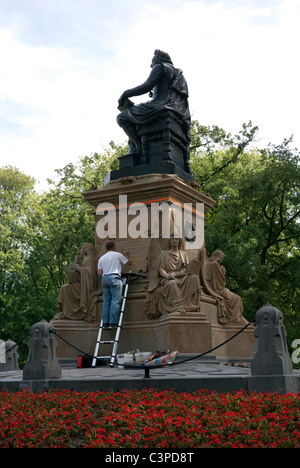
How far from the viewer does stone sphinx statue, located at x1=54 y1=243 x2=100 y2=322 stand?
12492 mm

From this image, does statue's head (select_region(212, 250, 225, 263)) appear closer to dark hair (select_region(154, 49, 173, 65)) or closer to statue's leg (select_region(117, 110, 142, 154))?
statue's leg (select_region(117, 110, 142, 154))

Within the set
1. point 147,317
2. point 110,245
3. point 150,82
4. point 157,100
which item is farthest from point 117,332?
point 150,82

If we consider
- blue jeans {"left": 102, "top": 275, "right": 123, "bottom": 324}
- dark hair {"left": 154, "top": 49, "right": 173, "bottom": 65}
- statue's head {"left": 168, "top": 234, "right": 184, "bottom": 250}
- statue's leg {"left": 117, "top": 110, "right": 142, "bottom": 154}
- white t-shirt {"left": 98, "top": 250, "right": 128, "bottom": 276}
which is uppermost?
dark hair {"left": 154, "top": 49, "right": 173, "bottom": 65}

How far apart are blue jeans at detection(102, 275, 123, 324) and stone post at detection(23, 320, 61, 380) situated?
266cm

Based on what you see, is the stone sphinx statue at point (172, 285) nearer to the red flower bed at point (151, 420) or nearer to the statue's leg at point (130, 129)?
the statue's leg at point (130, 129)

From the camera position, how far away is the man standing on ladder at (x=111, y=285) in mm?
11484

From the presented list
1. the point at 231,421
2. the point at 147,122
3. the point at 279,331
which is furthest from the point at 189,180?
the point at 231,421

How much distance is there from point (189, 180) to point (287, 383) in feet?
23.3

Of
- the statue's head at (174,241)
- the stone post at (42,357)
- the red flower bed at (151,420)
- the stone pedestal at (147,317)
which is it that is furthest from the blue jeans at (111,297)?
the red flower bed at (151,420)

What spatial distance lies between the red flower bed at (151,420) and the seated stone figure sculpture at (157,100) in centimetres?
792

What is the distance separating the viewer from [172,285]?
37.5 feet

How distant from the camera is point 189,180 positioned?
13609 mm

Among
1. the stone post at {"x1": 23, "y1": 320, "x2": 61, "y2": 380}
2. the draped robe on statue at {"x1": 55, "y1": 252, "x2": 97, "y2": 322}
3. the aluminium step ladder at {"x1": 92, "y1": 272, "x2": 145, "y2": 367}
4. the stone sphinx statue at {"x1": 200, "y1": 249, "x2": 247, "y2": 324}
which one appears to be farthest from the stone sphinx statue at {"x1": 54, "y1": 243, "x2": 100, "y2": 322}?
the stone post at {"x1": 23, "y1": 320, "x2": 61, "y2": 380}
